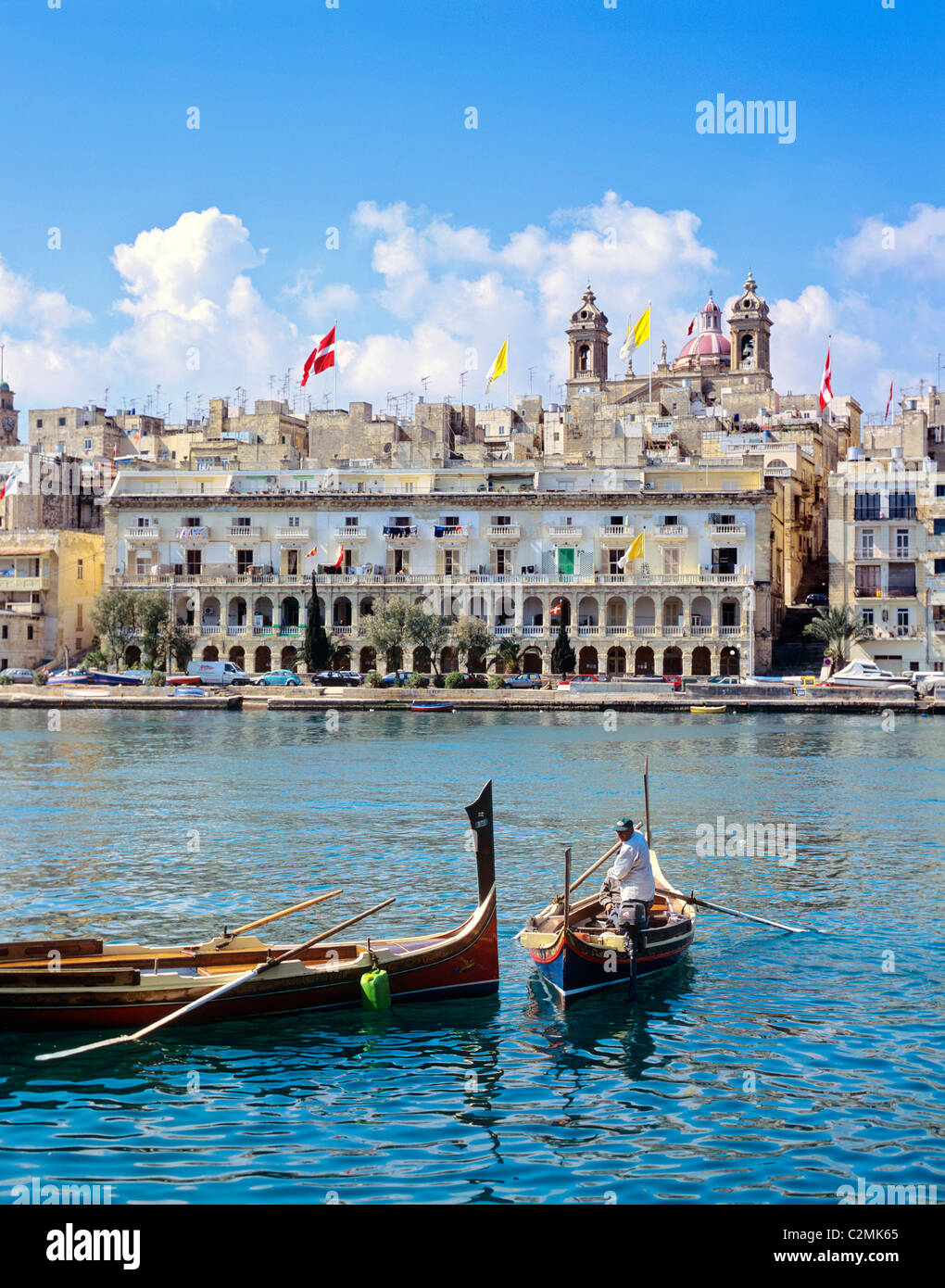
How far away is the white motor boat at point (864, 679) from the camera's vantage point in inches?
2603

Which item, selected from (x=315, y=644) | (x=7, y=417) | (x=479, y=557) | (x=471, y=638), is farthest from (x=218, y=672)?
(x=7, y=417)

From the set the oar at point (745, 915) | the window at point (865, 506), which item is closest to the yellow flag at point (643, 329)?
the window at point (865, 506)

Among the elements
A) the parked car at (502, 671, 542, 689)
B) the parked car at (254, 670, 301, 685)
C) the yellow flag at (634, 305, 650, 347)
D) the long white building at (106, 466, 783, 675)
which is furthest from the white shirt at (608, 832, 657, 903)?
the yellow flag at (634, 305, 650, 347)

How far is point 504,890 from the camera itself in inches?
851

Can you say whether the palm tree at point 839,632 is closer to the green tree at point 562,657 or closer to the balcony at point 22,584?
the green tree at point 562,657

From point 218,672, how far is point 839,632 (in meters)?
32.6

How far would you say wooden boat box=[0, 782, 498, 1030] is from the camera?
13.9 m

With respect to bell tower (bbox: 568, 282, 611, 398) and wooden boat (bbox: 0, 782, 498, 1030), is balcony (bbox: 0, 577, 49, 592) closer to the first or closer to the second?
bell tower (bbox: 568, 282, 611, 398)

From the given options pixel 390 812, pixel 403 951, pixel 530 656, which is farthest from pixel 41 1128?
pixel 530 656

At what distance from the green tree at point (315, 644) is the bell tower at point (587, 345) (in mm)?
47239

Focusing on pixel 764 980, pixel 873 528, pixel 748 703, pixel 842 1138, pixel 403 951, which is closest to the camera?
pixel 842 1138

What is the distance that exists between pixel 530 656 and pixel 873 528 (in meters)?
19.9

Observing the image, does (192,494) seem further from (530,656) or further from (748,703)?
(748,703)
